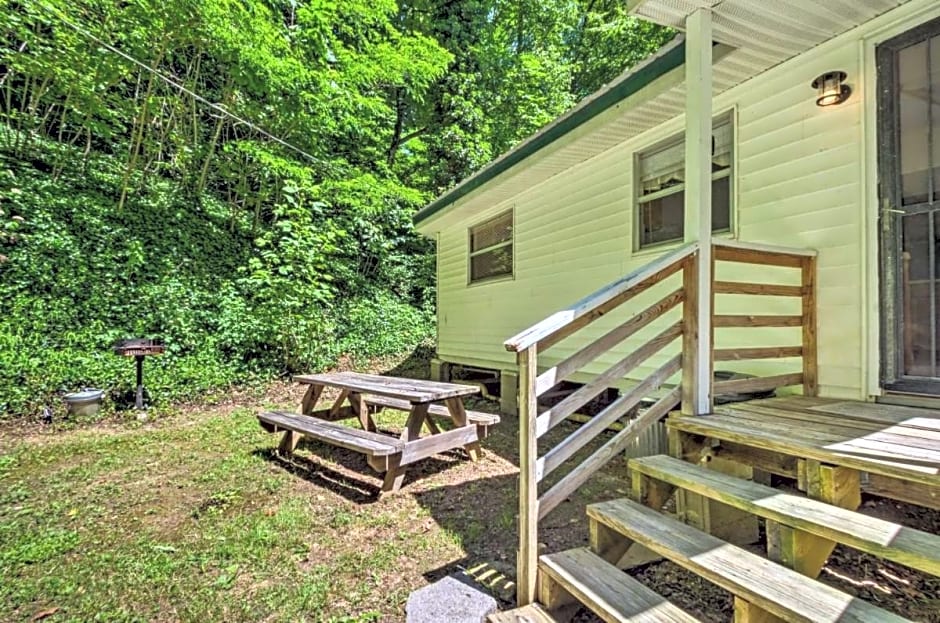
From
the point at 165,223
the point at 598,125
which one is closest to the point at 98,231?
the point at 165,223

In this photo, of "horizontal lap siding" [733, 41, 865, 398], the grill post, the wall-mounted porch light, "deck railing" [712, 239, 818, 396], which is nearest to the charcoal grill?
the grill post

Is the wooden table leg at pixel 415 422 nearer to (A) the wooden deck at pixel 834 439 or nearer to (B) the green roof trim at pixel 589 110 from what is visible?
(A) the wooden deck at pixel 834 439

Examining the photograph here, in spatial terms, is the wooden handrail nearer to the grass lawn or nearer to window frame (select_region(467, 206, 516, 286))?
the grass lawn

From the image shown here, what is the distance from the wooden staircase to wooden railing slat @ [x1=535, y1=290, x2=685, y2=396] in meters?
0.60

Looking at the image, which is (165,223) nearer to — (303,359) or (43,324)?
(43,324)

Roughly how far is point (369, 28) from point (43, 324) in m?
7.27

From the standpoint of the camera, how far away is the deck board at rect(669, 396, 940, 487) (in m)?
1.60

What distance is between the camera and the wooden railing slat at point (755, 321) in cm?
265

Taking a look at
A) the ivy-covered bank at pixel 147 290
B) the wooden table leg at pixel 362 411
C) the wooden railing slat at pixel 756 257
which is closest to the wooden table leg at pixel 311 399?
the wooden table leg at pixel 362 411

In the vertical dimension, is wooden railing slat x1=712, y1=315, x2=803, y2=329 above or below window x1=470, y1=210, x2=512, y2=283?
below

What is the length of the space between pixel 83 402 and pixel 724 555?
22.5 feet

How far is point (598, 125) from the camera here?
12.5ft

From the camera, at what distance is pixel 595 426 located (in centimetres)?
219

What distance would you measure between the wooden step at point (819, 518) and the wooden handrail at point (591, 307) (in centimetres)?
78
